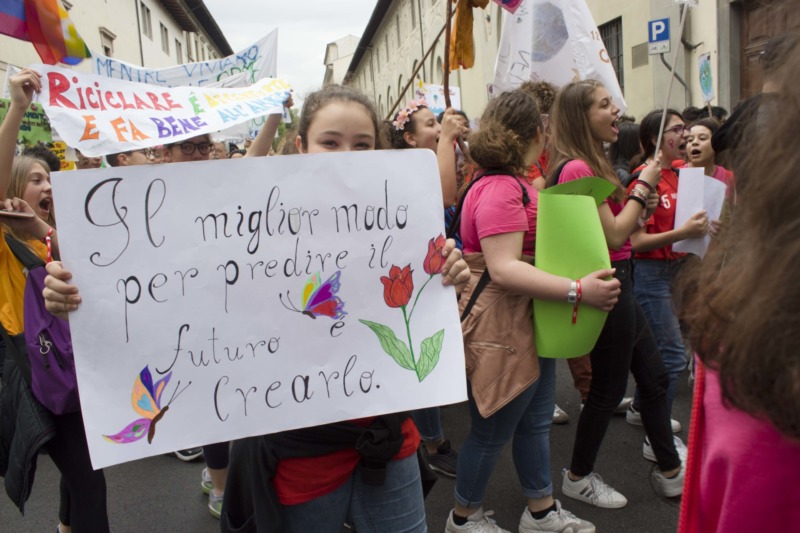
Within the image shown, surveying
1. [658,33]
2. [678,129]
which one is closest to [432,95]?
[658,33]

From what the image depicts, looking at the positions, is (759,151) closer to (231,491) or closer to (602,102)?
(231,491)

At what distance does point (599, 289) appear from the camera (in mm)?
2117

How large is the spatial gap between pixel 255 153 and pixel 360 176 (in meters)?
0.79

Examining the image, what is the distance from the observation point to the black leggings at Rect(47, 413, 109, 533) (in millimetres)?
2072

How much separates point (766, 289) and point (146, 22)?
89.8 ft

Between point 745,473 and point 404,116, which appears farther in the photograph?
point 404,116

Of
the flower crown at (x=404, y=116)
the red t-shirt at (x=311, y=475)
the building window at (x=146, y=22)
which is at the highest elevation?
the building window at (x=146, y=22)

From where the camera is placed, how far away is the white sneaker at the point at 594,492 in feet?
9.13

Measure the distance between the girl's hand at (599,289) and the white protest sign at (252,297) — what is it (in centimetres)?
77

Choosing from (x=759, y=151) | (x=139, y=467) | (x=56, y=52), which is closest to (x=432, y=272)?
(x=759, y=151)

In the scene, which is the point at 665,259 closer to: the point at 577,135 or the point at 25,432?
the point at 577,135

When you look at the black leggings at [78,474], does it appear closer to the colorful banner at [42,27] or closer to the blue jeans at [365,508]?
the blue jeans at [365,508]

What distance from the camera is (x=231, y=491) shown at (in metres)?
1.63

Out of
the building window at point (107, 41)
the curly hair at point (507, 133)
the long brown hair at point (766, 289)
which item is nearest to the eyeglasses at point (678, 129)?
the curly hair at point (507, 133)
